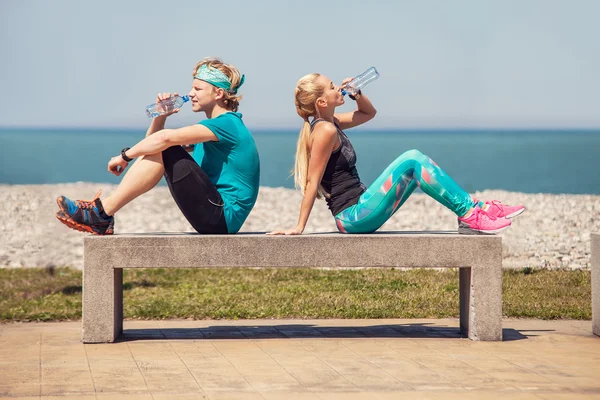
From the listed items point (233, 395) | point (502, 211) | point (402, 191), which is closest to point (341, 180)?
point (402, 191)

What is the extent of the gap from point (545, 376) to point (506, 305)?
2873 mm

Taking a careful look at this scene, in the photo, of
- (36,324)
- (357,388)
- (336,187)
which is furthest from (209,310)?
(357,388)

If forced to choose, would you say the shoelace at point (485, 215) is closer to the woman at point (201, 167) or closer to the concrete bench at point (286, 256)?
the concrete bench at point (286, 256)

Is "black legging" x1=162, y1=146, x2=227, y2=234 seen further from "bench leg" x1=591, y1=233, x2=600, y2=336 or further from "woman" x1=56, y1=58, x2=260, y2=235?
"bench leg" x1=591, y1=233, x2=600, y2=336

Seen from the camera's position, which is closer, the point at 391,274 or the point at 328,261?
the point at 328,261

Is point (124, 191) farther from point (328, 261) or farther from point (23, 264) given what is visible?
point (23, 264)

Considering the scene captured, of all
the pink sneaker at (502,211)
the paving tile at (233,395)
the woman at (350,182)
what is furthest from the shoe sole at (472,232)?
the paving tile at (233,395)

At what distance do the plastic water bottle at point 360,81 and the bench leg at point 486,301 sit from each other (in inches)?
59.2

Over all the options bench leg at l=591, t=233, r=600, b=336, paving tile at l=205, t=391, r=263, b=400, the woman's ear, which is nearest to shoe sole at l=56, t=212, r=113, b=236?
the woman's ear

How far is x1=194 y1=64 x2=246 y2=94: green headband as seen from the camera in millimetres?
6410

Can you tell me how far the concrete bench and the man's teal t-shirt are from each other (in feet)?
0.83

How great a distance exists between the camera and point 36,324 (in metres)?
7.19

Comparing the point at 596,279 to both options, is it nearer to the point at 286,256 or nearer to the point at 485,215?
the point at 485,215

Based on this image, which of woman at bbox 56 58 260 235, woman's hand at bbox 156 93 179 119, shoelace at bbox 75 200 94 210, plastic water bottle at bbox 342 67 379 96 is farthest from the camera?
plastic water bottle at bbox 342 67 379 96
